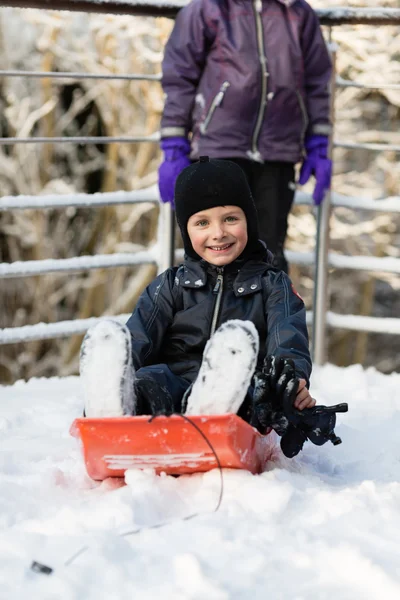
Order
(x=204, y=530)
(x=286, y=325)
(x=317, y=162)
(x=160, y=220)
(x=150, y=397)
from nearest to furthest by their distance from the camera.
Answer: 1. (x=204, y=530)
2. (x=150, y=397)
3. (x=286, y=325)
4. (x=317, y=162)
5. (x=160, y=220)

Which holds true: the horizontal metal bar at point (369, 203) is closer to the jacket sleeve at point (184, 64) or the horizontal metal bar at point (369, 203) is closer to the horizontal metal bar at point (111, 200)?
the horizontal metal bar at point (111, 200)

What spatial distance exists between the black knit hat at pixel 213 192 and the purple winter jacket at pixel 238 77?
0.73 m

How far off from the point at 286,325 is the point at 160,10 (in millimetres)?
1550

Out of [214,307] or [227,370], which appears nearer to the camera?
[227,370]

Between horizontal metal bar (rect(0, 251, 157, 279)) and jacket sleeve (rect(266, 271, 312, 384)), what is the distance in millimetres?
1049

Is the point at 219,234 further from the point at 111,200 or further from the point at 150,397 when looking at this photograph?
the point at 111,200

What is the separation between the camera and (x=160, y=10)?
2.97 metres

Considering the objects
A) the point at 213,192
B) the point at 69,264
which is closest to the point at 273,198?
the point at 69,264

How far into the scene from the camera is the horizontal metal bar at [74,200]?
9.36ft

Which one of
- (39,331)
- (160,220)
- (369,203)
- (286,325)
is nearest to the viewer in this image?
(286,325)

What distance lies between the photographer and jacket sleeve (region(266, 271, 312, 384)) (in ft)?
6.05

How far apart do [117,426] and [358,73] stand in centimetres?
652

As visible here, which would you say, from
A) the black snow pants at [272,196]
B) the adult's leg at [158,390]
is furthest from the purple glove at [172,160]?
the adult's leg at [158,390]

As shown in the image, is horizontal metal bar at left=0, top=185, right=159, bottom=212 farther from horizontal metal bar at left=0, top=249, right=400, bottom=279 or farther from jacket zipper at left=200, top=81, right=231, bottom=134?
jacket zipper at left=200, top=81, right=231, bottom=134
